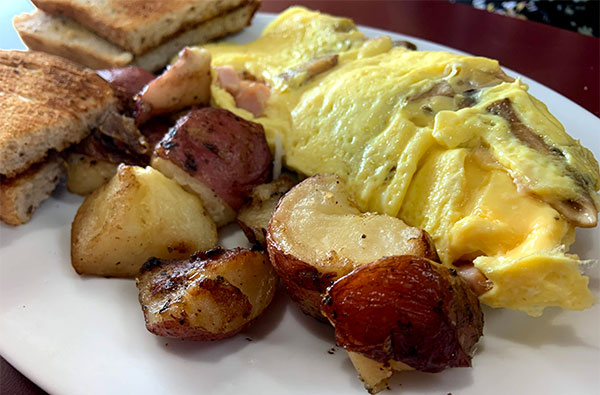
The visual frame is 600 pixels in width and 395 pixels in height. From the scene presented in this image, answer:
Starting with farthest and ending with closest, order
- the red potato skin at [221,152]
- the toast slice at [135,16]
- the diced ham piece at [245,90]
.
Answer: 1. the toast slice at [135,16]
2. the diced ham piece at [245,90]
3. the red potato skin at [221,152]

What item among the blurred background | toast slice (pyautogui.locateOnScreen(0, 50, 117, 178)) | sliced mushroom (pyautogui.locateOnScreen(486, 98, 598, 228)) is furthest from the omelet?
the blurred background

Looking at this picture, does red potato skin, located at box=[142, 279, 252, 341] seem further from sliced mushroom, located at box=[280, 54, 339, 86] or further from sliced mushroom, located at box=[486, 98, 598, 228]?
sliced mushroom, located at box=[280, 54, 339, 86]

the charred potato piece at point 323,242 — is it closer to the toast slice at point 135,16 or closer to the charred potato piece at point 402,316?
the charred potato piece at point 402,316

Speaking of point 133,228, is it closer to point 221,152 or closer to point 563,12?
point 221,152

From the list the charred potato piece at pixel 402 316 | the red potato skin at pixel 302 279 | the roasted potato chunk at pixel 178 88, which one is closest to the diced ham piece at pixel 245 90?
the roasted potato chunk at pixel 178 88

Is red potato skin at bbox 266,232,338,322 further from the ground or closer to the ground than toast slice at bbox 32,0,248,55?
closer to the ground

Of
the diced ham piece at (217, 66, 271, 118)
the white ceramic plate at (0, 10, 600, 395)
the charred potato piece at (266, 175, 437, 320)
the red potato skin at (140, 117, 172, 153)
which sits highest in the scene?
the charred potato piece at (266, 175, 437, 320)

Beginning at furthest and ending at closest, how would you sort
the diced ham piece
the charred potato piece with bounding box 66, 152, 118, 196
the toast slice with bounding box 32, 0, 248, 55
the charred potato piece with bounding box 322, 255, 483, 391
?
the toast slice with bounding box 32, 0, 248, 55, the diced ham piece, the charred potato piece with bounding box 66, 152, 118, 196, the charred potato piece with bounding box 322, 255, 483, 391

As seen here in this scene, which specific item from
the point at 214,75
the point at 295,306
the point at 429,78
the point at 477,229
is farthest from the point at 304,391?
the point at 214,75
